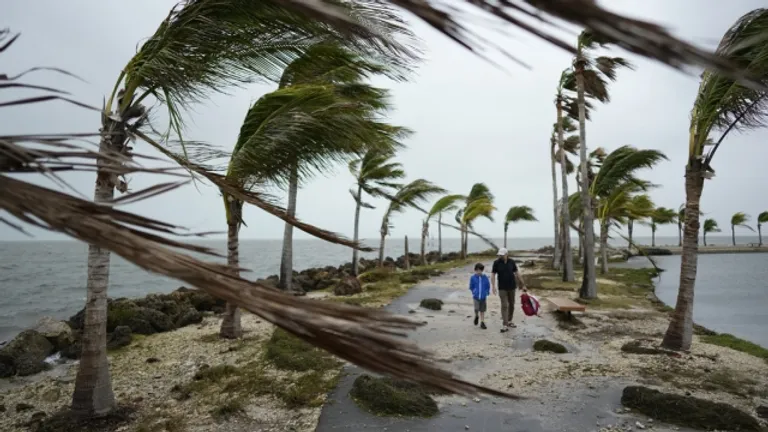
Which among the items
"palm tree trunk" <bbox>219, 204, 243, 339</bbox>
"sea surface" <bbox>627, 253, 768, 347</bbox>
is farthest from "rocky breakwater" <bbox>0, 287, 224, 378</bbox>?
"sea surface" <bbox>627, 253, 768, 347</bbox>

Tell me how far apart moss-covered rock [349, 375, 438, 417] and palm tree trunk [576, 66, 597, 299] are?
1017 centimetres

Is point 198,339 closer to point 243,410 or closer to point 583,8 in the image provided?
Answer: point 243,410

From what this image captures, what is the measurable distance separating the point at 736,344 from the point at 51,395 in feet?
38.8

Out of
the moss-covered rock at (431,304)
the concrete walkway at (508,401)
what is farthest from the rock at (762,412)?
the moss-covered rock at (431,304)

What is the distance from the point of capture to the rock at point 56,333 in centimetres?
902

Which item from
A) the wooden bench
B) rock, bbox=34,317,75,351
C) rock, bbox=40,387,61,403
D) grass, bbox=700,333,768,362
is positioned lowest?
rock, bbox=40,387,61,403

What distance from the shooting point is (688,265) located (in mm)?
7742

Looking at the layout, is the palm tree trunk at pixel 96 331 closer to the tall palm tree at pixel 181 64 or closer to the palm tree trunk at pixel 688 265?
the tall palm tree at pixel 181 64

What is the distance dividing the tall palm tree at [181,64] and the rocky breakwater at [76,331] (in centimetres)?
179

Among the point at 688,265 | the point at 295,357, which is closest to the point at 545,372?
the point at 688,265

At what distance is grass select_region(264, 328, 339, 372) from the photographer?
6.82 m

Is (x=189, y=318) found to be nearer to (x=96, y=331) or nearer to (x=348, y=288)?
(x=348, y=288)

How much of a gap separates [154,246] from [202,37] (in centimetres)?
389

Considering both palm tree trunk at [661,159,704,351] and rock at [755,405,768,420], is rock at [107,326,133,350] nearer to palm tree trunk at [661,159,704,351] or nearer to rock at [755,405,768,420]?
rock at [755,405,768,420]
